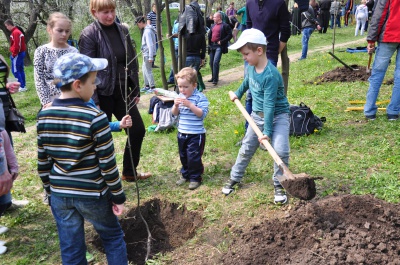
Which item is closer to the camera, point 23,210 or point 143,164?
point 23,210

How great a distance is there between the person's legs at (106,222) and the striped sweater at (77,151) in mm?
78

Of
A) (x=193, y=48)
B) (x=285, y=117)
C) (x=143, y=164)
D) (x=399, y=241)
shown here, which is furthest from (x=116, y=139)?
(x=399, y=241)

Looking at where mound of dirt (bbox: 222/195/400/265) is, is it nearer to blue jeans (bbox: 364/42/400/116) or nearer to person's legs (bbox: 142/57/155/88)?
blue jeans (bbox: 364/42/400/116)

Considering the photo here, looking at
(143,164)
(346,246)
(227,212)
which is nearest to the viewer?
(346,246)

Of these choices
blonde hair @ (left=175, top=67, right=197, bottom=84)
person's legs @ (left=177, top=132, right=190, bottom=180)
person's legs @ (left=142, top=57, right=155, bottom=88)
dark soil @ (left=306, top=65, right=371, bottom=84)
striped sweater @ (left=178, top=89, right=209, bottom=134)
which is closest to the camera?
blonde hair @ (left=175, top=67, right=197, bottom=84)

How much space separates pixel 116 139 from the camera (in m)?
6.64

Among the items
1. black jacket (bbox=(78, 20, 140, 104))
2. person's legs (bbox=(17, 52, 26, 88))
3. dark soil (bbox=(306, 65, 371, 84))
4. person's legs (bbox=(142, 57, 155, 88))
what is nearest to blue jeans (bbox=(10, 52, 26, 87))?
person's legs (bbox=(17, 52, 26, 88))

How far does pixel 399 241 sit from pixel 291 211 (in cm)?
97

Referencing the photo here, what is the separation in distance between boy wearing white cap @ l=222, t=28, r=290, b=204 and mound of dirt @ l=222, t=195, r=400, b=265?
57 cm

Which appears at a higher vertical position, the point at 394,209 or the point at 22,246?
the point at 394,209

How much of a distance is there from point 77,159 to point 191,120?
6.79ft

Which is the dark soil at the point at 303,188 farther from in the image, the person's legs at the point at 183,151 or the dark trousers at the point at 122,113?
the dark trousers at the point at 122,113

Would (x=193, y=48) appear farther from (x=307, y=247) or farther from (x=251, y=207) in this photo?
(x=307, y=247)

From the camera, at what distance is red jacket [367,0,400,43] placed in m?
5.43
